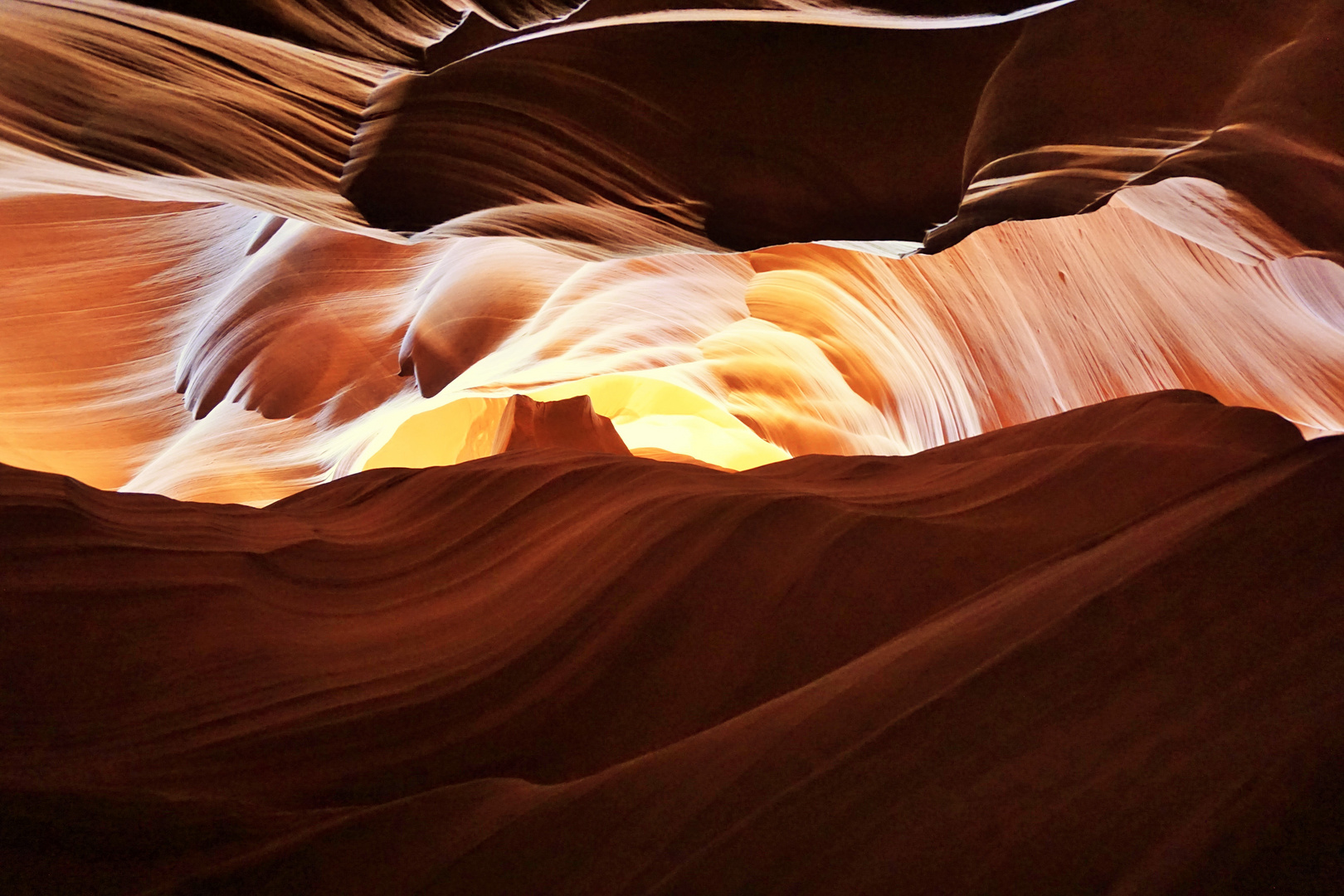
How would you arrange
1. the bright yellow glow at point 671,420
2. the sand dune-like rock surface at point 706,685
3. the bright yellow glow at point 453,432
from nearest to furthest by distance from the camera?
the sand dune-like rock surface at point 706,685
the bright yellow glow at point 453,432
the bright yellow glow at point 671,420

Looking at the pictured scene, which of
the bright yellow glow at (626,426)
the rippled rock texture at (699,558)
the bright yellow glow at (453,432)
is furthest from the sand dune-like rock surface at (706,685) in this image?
the bright yellow glow at (453,432)

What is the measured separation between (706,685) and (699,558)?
0.29 metres

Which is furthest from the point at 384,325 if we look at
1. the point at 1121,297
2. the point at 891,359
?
the point at 1121,297

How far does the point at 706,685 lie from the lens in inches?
47.4

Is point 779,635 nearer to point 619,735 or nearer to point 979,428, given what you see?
point 619,735

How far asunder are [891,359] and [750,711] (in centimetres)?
391

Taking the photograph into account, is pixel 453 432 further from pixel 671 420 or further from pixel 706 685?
pixel 706 685

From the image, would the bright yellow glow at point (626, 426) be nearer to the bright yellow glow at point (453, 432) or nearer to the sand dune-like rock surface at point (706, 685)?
the bright yellow glow at point (453, 432)

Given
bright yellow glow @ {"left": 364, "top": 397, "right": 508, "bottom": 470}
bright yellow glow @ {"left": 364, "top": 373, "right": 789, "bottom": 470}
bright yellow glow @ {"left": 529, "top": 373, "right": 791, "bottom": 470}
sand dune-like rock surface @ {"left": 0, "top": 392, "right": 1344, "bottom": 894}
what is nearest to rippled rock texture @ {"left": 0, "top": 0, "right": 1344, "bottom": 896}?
sand dune-like rock surface @ {"left": 0, "top": 392, "right": 1344, "bottom": 894}

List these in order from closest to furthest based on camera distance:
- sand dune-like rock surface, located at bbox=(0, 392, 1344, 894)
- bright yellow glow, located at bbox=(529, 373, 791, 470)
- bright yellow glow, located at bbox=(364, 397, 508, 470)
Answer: sand dune-like rock surface, located at bbox=(0, 392, 1344, 894) < bright yellow glow, located at bbox=(364, 397, 508, 470) < bright yellow glow, located at bbox=(529, 373, 791, 470)

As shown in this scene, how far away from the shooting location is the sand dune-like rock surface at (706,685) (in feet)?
2.60

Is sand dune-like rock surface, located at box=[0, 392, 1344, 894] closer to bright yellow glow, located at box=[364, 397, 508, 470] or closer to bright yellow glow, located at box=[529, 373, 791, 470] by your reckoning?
bright yellow glow, located at box=[364, 397, 508, 470]

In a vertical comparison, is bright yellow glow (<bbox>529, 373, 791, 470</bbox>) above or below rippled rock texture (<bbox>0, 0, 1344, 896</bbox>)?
below

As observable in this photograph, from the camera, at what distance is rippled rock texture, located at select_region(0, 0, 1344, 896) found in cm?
83
